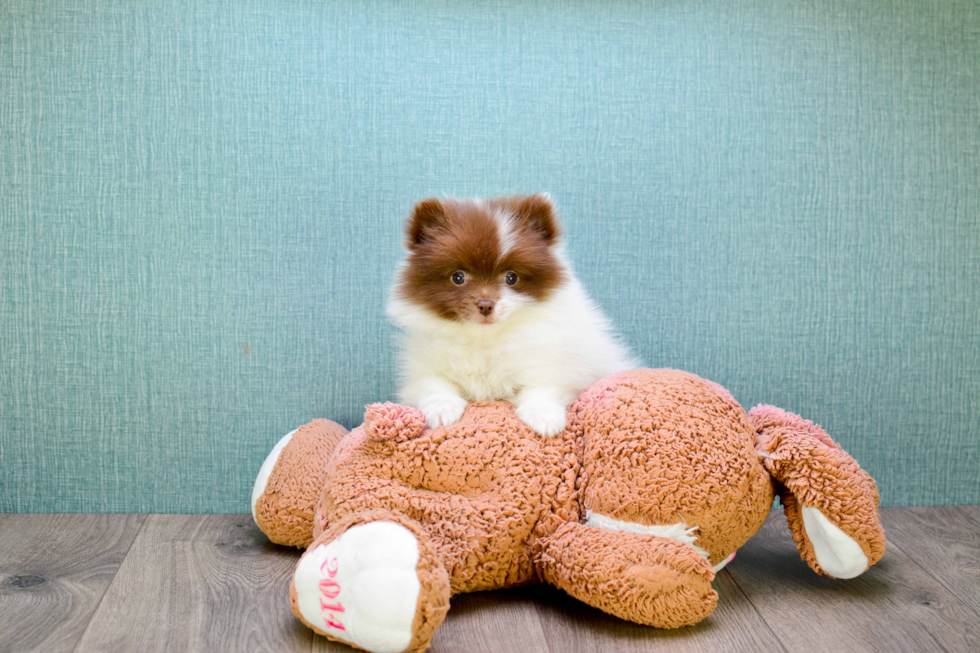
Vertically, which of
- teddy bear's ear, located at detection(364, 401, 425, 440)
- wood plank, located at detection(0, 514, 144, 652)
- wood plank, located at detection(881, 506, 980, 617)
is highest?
teddy bear's ear, located at detection(364, 401, 425, 440)

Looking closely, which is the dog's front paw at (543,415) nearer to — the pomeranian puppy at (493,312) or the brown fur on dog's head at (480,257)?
the pomeranian puppy at (493,312)

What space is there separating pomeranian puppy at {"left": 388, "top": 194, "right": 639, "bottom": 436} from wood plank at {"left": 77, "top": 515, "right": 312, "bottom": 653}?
44 cm

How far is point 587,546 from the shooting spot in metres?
1.21

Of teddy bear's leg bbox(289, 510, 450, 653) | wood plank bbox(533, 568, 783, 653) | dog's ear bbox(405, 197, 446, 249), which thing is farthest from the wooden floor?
dog's ear bbox(405, 197, 446, 249)

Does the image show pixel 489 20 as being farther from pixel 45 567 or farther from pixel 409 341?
pixel 45 567

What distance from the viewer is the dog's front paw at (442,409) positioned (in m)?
1.35

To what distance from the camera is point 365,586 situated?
41.0 inches

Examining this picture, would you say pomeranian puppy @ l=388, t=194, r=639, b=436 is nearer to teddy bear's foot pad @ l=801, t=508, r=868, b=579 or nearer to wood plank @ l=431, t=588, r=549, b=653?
wood plank @ l=431, t=588, r=549, b=653

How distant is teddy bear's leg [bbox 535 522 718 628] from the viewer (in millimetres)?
1143

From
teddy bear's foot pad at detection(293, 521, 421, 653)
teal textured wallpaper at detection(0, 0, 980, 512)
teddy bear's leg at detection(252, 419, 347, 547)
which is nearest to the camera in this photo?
teddy bear's foot pad at detection(293, 521, 421, 653)

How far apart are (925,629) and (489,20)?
5.13ft

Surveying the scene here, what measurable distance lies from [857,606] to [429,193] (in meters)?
1.26

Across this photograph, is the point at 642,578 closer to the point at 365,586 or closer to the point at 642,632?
the point at 642,632

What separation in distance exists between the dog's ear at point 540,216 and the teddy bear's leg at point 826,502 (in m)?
0.58
